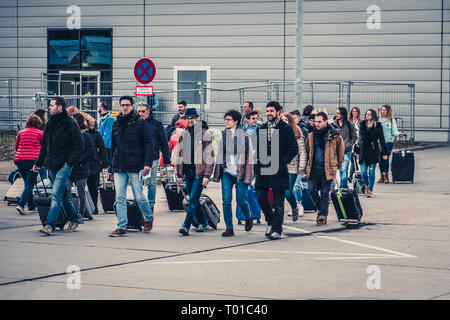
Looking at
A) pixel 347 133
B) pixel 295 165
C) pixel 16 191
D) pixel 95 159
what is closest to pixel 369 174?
pixel 347 133

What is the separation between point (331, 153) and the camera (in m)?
12.4

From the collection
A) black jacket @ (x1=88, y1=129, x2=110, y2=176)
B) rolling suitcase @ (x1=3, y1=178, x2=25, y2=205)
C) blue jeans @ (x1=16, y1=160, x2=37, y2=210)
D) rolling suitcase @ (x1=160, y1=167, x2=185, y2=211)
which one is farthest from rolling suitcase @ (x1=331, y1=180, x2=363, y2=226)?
rolling suitcase @ (x1=3, y1=178, x2=25, y2=205)

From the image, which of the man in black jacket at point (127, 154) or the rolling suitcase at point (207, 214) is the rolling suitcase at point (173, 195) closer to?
the rolling suitcase at point (207, 214)

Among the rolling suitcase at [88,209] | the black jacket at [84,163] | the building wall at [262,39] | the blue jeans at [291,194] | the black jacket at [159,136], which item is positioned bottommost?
the rolling suitcase at [88,209]

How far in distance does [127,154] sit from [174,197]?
282cm

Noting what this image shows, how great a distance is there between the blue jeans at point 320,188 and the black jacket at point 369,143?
386 centimetres

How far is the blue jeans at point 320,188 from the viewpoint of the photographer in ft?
40.9

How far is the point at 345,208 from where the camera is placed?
1240cm

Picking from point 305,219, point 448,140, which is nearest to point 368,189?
point 305,219

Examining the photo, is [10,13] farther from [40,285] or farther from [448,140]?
[40,285]

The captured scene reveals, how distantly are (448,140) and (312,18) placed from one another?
655 centimetres

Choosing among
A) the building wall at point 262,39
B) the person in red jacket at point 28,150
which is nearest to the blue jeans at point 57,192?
the person in red jacket at point 28,150

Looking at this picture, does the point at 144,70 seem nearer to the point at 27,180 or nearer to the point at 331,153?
the point at 27,180
